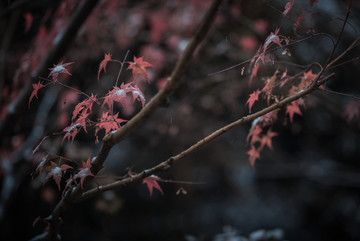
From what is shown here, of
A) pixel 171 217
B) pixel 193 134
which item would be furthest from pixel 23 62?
pixel 171 217

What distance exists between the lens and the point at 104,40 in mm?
3814

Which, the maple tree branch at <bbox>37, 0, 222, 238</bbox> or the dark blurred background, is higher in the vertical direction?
the maple tree branch at <bbox>37, 0, 222, 238</bbox>

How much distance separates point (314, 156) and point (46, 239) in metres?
4.94

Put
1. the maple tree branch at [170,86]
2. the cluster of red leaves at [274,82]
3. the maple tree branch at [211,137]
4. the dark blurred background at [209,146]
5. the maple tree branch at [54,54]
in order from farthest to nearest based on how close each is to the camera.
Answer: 1. the dark blurred background at [209,146]
2. the maple tree branch at [54,54]
3. the cluster of red leaves at [274,82]
4. the maple tree branch at [211,137]
5. the maple tree branch at [170,86]

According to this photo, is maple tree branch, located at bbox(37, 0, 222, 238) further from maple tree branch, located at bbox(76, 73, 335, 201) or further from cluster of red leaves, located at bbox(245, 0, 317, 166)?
cluster of red leaves, located at bbox(245, 0, 317, 166)

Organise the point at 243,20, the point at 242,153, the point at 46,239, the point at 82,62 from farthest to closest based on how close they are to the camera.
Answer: the point at 242,153
the point at 243,20
the point at 82,62
the point at 46,239

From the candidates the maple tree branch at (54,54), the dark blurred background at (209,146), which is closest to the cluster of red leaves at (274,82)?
the maple tree branch at (54,54)

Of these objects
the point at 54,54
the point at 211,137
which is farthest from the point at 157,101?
the point at 54,54

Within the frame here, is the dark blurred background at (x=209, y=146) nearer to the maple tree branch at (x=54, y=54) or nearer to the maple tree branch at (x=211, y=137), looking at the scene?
the maple tree branch at (x=54, y=54)

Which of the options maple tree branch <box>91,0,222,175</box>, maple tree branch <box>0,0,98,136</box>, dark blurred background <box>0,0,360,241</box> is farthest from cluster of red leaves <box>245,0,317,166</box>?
dark blurred background <box>0,0,360,241</box>

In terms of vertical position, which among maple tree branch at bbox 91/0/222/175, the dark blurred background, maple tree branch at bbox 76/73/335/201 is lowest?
the dark blurred background

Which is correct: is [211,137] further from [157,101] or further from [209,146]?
[209,146]

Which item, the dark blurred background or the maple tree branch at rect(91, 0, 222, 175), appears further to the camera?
the dark blurred background

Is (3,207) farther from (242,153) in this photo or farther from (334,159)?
(334,159)
